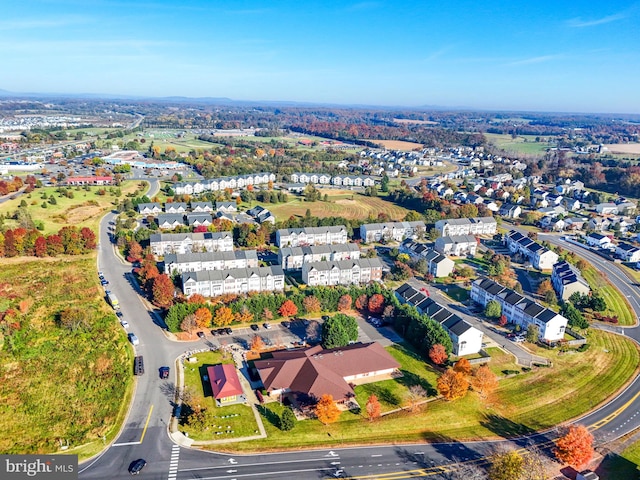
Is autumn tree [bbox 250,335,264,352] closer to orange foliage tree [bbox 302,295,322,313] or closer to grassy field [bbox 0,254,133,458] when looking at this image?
orange foliage tree [bbox 302,295,322,313]

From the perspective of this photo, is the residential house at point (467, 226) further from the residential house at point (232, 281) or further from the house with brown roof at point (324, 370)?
the house with brown roof at point (324, 370)

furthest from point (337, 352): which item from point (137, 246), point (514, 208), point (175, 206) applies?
point (514, 208)

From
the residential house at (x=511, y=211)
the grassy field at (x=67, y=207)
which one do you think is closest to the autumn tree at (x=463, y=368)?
the grassy field at (x=67, y=207)

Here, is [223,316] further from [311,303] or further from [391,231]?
[391,231]

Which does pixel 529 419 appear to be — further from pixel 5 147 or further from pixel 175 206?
pixel 5 147

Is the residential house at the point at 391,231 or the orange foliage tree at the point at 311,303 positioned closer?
the orange foliage tree at the point at 311,303

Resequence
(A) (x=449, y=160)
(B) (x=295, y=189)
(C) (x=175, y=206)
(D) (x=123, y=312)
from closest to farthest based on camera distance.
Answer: (D) (x=123, y=312)
(C) (x=175, y=206)
(B) (x=295, y=189)
(A) (x=449, y=160)

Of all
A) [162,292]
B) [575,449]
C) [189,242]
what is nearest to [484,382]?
[575,449]
